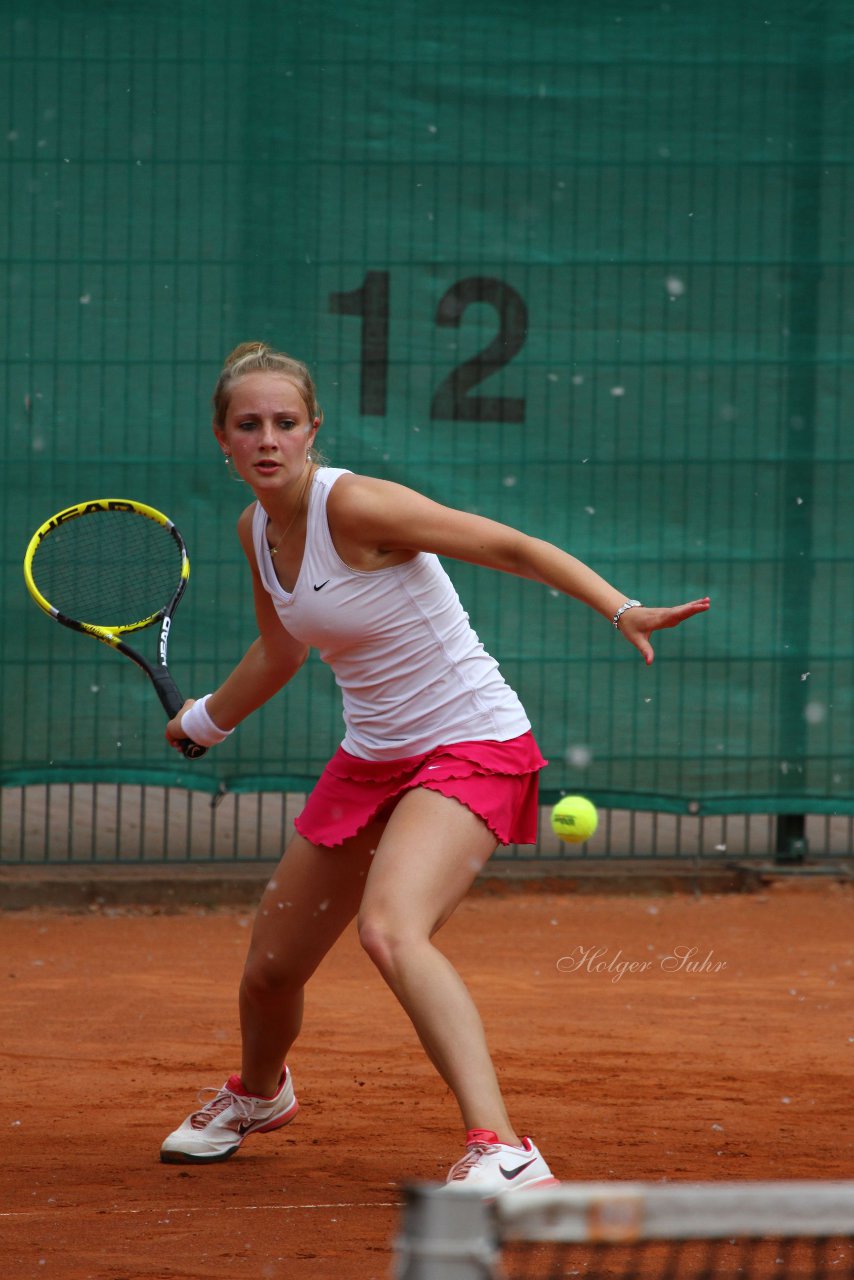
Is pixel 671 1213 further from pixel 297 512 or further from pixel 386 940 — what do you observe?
pixel 297 512

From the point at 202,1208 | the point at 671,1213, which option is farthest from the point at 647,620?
the point at 671,1213

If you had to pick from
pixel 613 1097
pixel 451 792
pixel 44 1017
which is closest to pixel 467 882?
pixel 451 792

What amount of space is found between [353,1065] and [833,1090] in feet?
4.27

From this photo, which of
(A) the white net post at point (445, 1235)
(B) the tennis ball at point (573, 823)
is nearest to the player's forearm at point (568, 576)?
(A) the white net post at point (445, 1235)

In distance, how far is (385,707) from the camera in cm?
351

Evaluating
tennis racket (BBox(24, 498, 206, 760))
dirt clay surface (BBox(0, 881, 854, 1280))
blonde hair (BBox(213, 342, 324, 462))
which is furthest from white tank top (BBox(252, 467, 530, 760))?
tennis racket (BBox(24, 498, 206, 760))

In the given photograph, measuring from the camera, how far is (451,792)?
3.34 m

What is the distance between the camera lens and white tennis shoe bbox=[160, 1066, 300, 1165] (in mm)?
3881

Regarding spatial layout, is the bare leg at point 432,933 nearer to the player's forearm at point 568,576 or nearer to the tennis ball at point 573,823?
the player's forearm at point 568,576

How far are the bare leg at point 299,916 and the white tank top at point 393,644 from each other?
242 millimetres

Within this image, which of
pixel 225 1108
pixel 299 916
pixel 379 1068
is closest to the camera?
pixel 299 916

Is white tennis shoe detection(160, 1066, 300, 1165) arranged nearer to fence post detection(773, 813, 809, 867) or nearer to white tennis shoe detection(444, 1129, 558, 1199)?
white tennis shoe detection(444, 1129, 558, 1199)

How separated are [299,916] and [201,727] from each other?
524 mm

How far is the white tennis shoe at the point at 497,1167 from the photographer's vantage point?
9.67 feet
